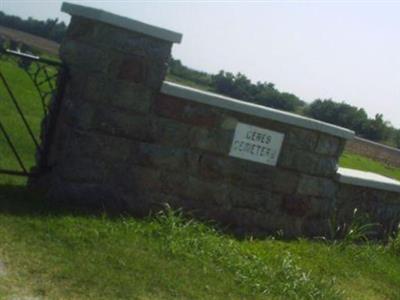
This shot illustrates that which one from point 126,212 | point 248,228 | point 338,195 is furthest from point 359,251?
point 126,212

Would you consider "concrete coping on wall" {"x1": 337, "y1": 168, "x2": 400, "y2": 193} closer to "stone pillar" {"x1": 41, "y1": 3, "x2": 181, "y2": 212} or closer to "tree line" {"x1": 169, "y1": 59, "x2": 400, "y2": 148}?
"stone pillar" {"x1": 41, "y1": 3, "x2": 181, "y2": 212}

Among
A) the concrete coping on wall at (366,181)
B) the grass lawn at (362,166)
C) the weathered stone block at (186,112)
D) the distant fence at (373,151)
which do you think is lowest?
the grass lawn at (362,166)

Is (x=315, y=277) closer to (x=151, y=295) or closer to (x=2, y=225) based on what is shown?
(x=151, y=295)

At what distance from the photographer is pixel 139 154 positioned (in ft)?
17.6

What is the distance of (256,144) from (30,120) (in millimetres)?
7612

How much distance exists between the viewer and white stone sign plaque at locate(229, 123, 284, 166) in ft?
19.1

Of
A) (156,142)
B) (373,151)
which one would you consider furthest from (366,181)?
(373,151)

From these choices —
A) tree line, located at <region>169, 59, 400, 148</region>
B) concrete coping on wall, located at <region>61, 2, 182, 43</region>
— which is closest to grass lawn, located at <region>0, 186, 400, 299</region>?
concrete coping on wall, located at <region>61, 2, 182, 43</region>

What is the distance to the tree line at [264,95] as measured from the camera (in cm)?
2716

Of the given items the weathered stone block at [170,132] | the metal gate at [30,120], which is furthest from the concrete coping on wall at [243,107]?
the metal gate at [30,120]

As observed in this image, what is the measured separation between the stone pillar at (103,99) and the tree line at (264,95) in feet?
1.10

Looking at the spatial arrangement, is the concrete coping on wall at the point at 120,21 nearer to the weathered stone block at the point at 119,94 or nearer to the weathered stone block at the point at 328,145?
the weathered stone block at the point at 119,94

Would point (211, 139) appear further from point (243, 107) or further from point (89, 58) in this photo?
point (89, 58)

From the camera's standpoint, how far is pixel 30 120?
12.3 meters
